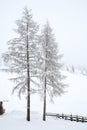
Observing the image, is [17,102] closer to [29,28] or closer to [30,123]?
[30,123]

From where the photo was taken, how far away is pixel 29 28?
70.3 feet

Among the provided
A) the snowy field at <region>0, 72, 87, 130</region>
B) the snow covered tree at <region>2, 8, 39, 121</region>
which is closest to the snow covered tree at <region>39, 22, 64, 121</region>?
the snow covered tree at <region>2, 8, 39, 121</region>

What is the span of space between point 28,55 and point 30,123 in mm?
7926

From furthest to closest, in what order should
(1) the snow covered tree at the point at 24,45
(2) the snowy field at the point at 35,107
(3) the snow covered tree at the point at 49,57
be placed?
1. (3) the snow covered tree at the point at 49,57
2. (1) the snow covered tree at the point at 24,45
3. (2) the snowy field at the point at 35,107

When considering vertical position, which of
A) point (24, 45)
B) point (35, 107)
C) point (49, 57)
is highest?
point (24, 45)

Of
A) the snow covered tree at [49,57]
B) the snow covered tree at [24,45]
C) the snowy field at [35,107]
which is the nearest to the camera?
the snowy field at [35,107]

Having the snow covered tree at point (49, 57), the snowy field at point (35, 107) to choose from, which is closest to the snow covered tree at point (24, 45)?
the snow covered tree at point (49, 57)

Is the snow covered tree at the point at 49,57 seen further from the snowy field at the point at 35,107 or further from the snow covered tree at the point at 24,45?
the snowy field at the point at 35,107

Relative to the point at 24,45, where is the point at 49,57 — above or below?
below

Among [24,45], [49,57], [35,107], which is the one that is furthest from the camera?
[35,107]

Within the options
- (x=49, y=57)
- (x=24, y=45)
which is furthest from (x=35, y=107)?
(x=24, y=45)

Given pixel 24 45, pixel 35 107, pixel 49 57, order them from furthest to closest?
1. pixel 35 107
2. pixel 49 57
3. pixel 24 45

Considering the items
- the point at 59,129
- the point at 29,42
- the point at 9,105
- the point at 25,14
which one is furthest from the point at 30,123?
the point at 9,105

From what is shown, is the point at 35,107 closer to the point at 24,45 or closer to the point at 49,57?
the point at 49,57
